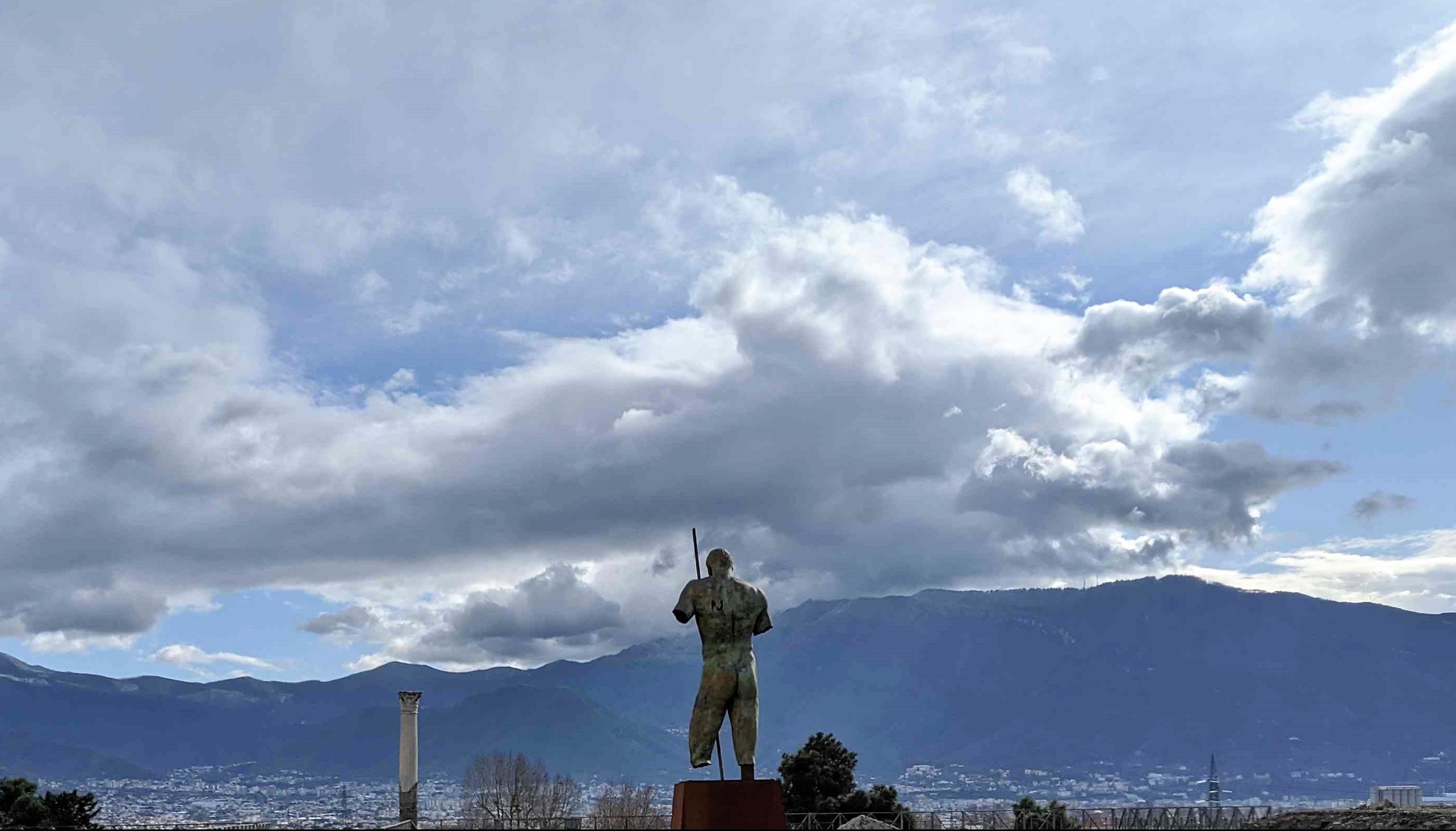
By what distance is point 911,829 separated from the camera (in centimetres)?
2811

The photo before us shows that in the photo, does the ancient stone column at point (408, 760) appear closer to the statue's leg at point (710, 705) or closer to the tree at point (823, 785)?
the tree at point (823, 785)

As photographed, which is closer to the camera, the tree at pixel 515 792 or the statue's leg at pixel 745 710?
the statue's leg at pixel 745 710

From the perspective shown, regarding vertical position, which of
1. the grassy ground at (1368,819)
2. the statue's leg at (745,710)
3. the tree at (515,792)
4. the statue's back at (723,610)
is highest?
the statue's back at (723,610)

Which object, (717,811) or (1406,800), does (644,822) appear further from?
(717,811)

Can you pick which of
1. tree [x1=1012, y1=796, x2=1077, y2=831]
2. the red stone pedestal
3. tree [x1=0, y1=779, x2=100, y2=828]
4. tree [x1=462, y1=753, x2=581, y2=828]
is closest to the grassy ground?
tree [x1=1012, y1=796, x2=1077, y2=831]

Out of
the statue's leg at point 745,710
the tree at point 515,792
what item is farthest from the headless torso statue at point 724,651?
the tree at point 515,792

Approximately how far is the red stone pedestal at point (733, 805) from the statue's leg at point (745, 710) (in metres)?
0.70

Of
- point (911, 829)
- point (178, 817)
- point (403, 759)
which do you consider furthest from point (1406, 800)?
point (178, 817)

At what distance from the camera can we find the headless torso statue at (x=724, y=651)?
639 inches

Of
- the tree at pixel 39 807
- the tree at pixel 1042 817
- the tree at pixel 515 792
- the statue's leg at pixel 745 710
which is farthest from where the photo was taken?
the tree at pixel 515 792

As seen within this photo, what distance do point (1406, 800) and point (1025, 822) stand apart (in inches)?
438

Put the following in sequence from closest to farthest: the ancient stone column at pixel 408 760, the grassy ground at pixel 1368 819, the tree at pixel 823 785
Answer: the grassy ground at pixel 1368 819
the ancient stone column at pixel 408 760
the tree at pixel 823 785

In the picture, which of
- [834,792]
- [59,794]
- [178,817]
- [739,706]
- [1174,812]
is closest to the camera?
[739,706]

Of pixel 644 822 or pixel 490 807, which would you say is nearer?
pixel 644 822
